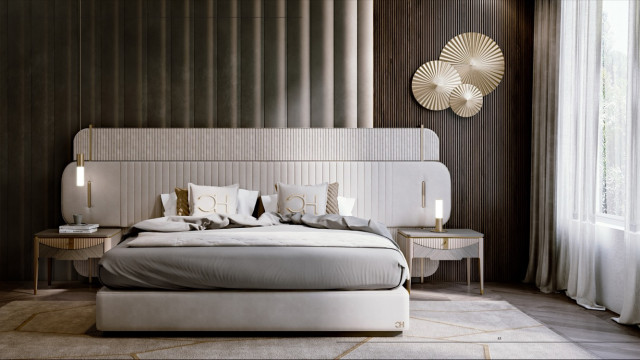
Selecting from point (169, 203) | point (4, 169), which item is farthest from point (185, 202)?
point (4, 169)

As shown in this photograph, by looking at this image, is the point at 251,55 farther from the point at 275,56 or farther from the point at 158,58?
the point at 158,58

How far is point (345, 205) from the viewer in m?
4.66

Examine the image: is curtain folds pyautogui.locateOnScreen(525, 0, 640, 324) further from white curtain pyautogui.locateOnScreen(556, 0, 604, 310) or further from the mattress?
the mattress

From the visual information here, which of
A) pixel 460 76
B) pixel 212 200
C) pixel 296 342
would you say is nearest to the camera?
pixel 296 342

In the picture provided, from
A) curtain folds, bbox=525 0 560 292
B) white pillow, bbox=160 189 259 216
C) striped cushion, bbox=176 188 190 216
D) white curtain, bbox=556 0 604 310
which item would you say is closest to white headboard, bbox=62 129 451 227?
white pillow, bbox=160 189 259 216

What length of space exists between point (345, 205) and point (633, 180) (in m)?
2.21

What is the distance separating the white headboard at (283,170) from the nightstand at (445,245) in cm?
51

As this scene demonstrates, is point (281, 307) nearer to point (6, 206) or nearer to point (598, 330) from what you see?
point (598, 330)

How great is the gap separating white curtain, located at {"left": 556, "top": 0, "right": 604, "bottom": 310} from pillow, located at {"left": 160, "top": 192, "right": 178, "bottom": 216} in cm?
328

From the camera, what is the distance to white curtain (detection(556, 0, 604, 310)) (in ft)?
12.8

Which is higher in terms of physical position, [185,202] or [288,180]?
[288,180]

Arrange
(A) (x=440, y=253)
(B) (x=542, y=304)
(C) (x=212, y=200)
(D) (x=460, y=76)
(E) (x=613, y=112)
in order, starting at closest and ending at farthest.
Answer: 1. (E) (x=613, y=112)
2. (B) (x=542, y=304)
3. (A) (x=440, y=253)
4. (C) (x=212, y=200)
5. (D) (x=460, y=76)

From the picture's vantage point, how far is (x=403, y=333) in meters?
3.26

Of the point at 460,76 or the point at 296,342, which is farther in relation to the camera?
the point at 460,76
